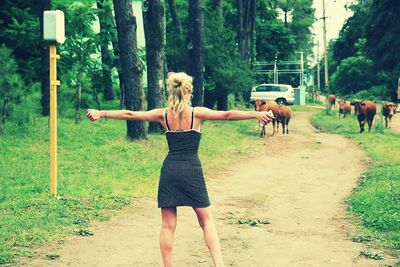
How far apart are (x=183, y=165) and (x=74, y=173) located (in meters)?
7.90

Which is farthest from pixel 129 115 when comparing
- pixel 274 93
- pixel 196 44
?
pixel 274 93

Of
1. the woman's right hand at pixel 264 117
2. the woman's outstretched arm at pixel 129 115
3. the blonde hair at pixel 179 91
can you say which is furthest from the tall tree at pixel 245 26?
the blonde hair at pixel 179 91

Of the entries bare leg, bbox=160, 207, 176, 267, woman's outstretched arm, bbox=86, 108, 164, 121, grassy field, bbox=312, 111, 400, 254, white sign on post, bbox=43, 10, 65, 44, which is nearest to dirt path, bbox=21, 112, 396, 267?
grassy field, bbox=312, 111, 400, 254

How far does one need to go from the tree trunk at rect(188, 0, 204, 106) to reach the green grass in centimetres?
295

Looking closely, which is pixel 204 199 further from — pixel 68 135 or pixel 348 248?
pixel 68 135

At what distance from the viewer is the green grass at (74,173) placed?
372 inches

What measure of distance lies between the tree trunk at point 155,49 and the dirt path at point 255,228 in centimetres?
516

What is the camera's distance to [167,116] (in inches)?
276

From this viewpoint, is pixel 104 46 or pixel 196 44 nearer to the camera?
pixel 196 44

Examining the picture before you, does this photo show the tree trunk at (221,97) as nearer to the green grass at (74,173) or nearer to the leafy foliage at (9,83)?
the green grass at (74,173)

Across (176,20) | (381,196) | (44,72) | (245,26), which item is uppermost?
(245,26)

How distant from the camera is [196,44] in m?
27.9

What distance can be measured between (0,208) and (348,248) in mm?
4930

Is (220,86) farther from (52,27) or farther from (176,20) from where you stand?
(52,27)
